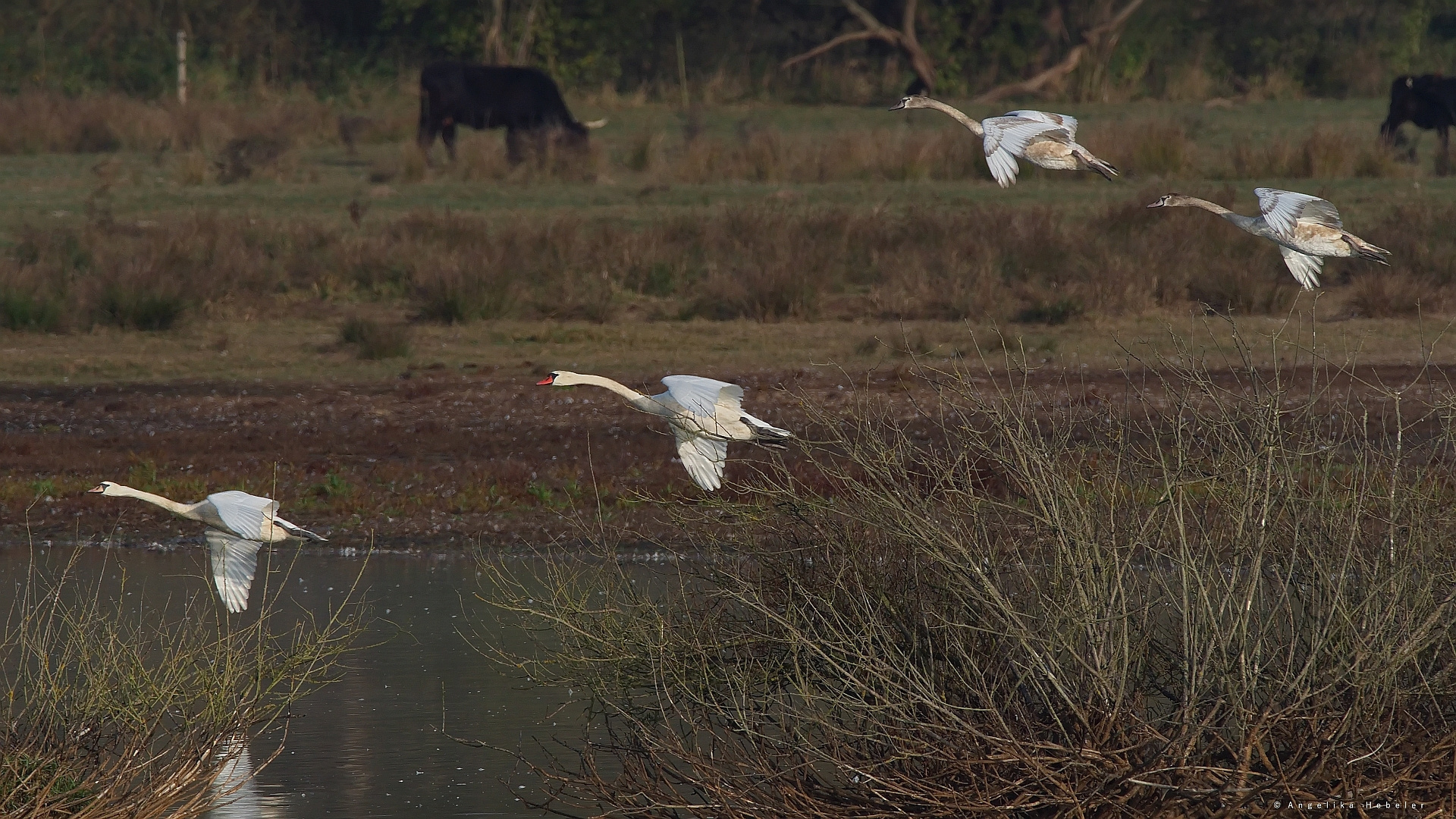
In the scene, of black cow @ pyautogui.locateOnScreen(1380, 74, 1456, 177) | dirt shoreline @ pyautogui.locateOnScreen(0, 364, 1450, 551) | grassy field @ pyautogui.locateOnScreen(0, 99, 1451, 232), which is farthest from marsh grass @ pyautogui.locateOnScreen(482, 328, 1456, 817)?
black cow @ pyautogui.locateOnScreen(1380, 74, 1456, 177)

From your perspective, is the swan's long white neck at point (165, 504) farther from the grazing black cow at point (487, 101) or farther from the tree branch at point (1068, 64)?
the tree branch at point (1068, 64)

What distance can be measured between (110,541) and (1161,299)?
9931 mm

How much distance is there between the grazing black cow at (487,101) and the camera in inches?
1117

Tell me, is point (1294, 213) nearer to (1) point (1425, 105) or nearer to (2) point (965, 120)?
(2) point (965, 120)

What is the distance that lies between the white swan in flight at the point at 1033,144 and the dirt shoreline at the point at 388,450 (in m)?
2.91

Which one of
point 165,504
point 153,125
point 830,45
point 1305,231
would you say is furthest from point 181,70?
point 1305,231

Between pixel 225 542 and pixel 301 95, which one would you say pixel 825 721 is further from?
pixel 301 95

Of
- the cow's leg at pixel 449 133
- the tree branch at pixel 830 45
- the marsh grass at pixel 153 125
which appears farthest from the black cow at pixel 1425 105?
the marsh grass at pixel 153 125

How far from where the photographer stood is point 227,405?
15742 mm

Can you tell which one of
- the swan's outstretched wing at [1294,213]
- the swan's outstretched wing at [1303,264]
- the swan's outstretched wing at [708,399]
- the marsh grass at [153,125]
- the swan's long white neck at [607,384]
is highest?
the swan's outstretched wing at [1294,213]

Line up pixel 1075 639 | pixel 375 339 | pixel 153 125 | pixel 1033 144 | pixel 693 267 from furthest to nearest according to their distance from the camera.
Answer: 1. pixel 153 125
2. pixel 693 267
3. pixel 375 339
4. pixel 1033 144
5. pixel 1075 639

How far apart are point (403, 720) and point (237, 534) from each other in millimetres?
1202

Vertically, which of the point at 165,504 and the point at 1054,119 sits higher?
the point at 1054,119

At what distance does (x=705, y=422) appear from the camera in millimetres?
7914
